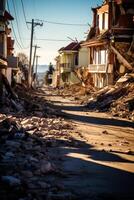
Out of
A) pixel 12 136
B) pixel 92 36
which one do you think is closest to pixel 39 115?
pixel 12 136

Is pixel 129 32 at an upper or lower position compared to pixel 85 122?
upper

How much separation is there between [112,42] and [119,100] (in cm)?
1308

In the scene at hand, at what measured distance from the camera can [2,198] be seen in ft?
30.1

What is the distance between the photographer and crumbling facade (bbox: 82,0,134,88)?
44875 mm

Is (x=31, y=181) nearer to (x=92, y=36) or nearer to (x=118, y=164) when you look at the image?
(x=118, y=164)

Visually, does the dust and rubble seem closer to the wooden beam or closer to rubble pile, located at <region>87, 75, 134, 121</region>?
rubble pile, located at <region>87, 75, 134, 121</region>

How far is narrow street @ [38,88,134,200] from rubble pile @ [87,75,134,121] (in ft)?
23.2

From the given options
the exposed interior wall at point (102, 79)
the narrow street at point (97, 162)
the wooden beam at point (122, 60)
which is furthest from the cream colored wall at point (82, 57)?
the narrow street at point (97, 162)

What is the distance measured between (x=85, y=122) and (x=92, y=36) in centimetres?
3219

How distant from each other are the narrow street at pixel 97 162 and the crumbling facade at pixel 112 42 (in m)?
21.0

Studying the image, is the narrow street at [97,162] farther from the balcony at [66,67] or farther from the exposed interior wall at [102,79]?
the balcony at [66,67]

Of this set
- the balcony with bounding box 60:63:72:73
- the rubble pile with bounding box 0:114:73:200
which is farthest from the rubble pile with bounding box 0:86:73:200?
the balcony with bounding box 60:63:72:73

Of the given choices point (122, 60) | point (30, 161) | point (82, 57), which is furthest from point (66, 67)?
point (30, 161)

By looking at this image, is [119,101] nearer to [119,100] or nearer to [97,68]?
[119,100]
